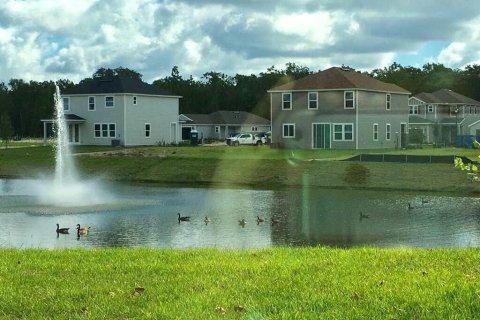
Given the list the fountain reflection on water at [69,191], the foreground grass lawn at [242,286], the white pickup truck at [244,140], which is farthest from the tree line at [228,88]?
the foreground grass lawn at [242,286]

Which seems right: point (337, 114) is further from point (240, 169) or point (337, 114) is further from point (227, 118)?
point (227, 118)

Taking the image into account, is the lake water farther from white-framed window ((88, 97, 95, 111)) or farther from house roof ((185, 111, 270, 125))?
house roof ((185, 111, 270, 125))

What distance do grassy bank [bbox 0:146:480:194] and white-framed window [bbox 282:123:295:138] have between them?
494cm

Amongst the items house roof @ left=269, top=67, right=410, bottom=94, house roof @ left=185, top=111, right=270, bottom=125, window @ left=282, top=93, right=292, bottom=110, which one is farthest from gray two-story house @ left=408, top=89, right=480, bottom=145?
house roof @ left=185, top=111, right=270, bottom=125

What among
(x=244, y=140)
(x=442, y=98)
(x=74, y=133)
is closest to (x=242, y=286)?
(x=74, y=133)

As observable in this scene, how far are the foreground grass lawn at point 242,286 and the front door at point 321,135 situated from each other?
51.5 meters

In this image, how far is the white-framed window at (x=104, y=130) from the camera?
70625 millimetres

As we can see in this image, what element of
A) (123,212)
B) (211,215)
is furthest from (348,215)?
(123,212)

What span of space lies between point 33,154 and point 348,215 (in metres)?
38.3

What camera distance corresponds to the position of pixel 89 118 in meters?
72.2

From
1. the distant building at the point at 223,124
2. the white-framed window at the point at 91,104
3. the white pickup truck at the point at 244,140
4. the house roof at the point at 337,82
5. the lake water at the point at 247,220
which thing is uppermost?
the house roof at the point at 337,82

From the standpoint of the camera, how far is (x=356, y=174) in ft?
136

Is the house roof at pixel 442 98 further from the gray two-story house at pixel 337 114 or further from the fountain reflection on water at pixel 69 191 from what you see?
the fountain reflection on water at pixel 69 191

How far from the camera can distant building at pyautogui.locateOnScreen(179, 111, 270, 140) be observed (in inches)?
3989
